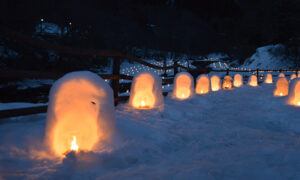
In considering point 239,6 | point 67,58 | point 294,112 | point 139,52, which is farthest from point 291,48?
point 67,58

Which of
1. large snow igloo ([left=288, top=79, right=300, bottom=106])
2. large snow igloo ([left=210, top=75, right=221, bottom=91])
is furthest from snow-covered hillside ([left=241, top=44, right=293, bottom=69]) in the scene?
large snow igloo ([left=288, top=79, right=300, bottom=106])

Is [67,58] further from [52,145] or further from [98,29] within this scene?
[52,145]

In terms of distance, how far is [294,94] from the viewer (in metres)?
5.01

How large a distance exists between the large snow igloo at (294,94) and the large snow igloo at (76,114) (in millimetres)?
5190

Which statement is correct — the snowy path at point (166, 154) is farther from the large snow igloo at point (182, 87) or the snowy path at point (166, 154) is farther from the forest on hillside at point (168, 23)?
the forest on hillside at point (168, 23)

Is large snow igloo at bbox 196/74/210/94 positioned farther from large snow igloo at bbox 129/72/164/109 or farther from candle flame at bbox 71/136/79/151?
candle flame at bbox 71/136/79/151

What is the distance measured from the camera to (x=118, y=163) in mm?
2012

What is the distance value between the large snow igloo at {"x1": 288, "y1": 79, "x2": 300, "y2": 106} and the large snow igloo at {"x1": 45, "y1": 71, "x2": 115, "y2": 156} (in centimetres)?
519

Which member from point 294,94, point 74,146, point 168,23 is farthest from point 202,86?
point 168,23

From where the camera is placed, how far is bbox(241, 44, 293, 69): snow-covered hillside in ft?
66.5

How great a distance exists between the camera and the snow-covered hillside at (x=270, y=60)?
20.3m

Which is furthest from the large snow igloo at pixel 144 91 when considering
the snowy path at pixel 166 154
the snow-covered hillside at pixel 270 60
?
the snow-covered hillside at pixel 270 60

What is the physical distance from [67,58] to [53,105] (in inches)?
590

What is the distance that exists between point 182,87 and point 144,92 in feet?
7.06
